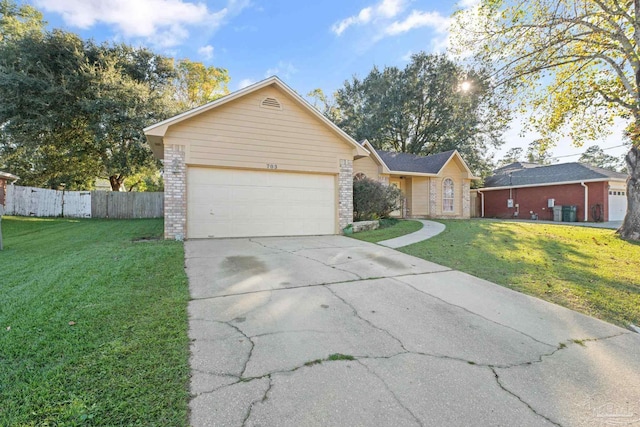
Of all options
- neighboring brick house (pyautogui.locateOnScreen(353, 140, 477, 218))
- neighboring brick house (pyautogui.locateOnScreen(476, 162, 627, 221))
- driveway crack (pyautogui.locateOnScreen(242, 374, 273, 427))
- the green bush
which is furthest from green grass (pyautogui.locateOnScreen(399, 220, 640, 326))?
neighboring brick house (pyautogui.locateOnScreen(476, 162, 627, 221))

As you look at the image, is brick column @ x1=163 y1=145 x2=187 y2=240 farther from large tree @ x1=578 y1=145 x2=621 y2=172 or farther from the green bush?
large tree @ x1=578 y1=145 x2=621 y2=172

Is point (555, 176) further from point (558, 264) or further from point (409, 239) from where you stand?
point (558, 264)

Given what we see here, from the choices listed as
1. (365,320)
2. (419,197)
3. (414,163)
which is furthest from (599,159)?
(365,320)

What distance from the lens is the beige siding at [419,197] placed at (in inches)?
717

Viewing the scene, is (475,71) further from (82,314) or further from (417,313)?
(82,314)

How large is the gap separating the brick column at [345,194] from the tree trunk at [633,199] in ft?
29.7

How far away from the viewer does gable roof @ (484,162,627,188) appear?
18.0m

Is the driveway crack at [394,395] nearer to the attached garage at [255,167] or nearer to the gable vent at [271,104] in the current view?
the attached garage at [255,167]

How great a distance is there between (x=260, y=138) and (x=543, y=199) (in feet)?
65.5

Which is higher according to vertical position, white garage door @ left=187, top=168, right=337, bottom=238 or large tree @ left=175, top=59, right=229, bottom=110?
large tree @ left=175, top=59, right=229, bottom=110

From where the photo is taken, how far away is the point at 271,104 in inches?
394

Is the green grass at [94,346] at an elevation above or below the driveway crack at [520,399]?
above

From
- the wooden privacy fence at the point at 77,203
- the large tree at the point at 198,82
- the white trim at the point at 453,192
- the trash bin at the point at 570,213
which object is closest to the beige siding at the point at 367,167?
the white trim at the point at 453,192

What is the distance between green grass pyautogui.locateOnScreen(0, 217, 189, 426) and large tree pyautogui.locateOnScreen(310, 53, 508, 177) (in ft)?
81.0
